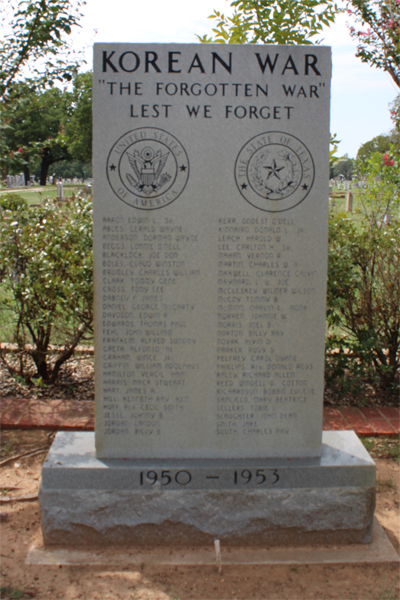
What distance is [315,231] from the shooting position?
10.1ft

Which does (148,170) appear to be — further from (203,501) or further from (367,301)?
(367,301)

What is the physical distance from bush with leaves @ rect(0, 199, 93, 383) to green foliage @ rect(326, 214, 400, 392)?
7.15 feet

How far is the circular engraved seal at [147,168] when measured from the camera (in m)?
3.00

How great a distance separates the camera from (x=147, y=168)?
302cm

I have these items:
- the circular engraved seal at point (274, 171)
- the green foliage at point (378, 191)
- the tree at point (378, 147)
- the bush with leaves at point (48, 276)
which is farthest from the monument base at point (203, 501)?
the tree at point (378, 147)

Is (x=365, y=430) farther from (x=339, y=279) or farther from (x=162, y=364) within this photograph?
(x=162, y=364)

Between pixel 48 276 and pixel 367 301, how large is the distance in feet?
9.32

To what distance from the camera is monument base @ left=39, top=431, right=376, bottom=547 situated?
10.1 ft

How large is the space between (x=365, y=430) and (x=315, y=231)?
199 centimetres

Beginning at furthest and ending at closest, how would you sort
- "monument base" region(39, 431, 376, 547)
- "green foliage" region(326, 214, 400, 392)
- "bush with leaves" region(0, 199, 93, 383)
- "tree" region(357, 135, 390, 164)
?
"tree" region(357, 135, 390, 164)
"green foliage" region(326, 214, 400, 392)
"bush with leaves" region(0, 199, 93, 383)
"monument base" region(39, 431, 376, 547)

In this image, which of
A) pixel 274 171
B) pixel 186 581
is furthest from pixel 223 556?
pixel 274 171

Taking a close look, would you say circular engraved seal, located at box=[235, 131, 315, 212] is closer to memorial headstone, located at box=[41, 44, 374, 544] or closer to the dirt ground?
memorial headstone, located at box=[41, 44, 374, 544]

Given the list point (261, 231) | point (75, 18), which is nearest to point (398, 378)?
point (261, 231)

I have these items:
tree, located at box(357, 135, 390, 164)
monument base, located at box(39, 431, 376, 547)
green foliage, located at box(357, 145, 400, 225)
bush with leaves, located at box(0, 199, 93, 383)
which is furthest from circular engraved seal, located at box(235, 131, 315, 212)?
tree, located at box(357, 135, 390, 164)
